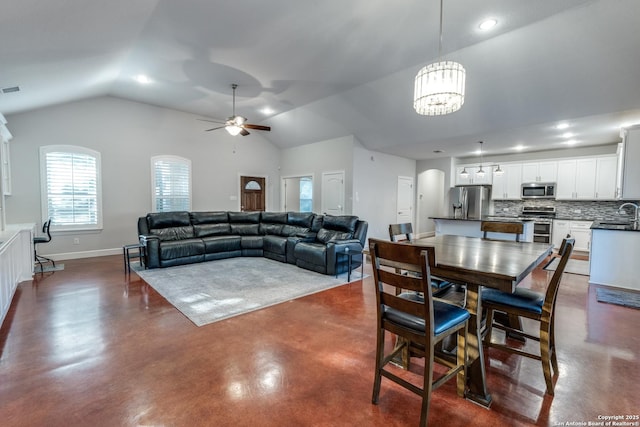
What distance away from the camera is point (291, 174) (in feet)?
28.9

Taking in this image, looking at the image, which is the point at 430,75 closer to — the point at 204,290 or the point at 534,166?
the point at 204,290

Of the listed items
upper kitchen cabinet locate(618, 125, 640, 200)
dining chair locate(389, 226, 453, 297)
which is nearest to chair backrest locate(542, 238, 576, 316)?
dining chair locate(389, 226, 453, 297)

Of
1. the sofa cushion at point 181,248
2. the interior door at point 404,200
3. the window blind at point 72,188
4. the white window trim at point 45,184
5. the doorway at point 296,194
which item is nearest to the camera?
the sofa cushion at point 181,248

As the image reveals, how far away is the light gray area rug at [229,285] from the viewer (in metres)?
3.38

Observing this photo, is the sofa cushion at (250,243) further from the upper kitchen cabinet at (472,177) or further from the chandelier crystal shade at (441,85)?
the upper kitchen cabinet at (472,177)

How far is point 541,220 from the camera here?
7195 millimetres

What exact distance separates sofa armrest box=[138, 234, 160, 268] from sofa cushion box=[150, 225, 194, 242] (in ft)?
1.25

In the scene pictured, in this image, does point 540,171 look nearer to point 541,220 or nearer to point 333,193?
point 541,220

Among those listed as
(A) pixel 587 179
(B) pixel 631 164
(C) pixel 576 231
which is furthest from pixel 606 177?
(B) pixel 631 164

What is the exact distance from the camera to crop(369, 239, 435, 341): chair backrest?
154 centimetres

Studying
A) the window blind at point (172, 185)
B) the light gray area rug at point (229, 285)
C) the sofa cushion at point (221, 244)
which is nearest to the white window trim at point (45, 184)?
the window blind at point (172, 185)

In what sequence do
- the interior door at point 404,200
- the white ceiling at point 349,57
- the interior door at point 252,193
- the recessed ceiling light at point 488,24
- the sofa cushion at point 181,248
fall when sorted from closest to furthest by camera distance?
the white ceiling at point 349,57
the recessed ceiling light at point 488,24
the sofa cushion at point 181,248
the interior door at point 252,193
the interior door at point 404,200

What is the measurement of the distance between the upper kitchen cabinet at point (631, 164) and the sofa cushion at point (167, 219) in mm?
7838

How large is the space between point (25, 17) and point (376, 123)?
17.5 ft
